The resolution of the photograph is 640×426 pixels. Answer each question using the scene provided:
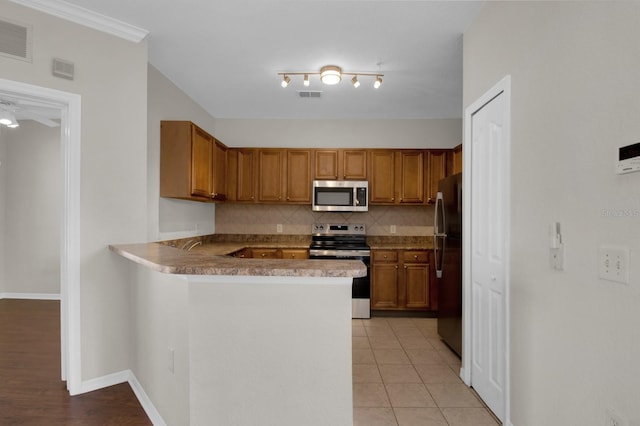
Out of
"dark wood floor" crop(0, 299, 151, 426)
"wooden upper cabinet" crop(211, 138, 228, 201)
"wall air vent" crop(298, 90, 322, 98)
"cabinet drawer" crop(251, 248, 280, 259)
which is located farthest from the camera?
"cabinet drawer" crop(251, 248, 280, 259)

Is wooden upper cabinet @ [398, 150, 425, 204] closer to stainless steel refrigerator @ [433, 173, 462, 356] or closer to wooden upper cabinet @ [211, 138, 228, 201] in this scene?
stainless steel refrigerator @ [433, 173, 462, 356]

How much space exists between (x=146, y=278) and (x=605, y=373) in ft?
8.18

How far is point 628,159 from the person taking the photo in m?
1.12

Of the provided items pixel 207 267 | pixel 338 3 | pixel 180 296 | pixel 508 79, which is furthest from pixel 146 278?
pixel 508 79

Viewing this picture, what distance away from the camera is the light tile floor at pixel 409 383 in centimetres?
210

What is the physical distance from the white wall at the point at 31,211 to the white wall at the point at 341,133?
264cm

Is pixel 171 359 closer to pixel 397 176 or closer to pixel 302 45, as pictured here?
pixel 302 45

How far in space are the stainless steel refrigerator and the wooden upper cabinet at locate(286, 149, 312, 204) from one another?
201cm

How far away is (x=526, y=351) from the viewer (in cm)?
172

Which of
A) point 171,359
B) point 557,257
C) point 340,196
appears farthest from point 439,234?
point 171,359

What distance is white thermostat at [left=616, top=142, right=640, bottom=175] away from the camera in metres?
1.08

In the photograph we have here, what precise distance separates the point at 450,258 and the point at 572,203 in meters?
1.78

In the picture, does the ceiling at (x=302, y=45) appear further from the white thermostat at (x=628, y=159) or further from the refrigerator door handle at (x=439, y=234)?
the white thermostat at (x=628, y=159)

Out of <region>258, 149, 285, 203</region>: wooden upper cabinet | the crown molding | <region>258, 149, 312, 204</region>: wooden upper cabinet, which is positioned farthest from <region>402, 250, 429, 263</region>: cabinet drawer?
the crown molding
